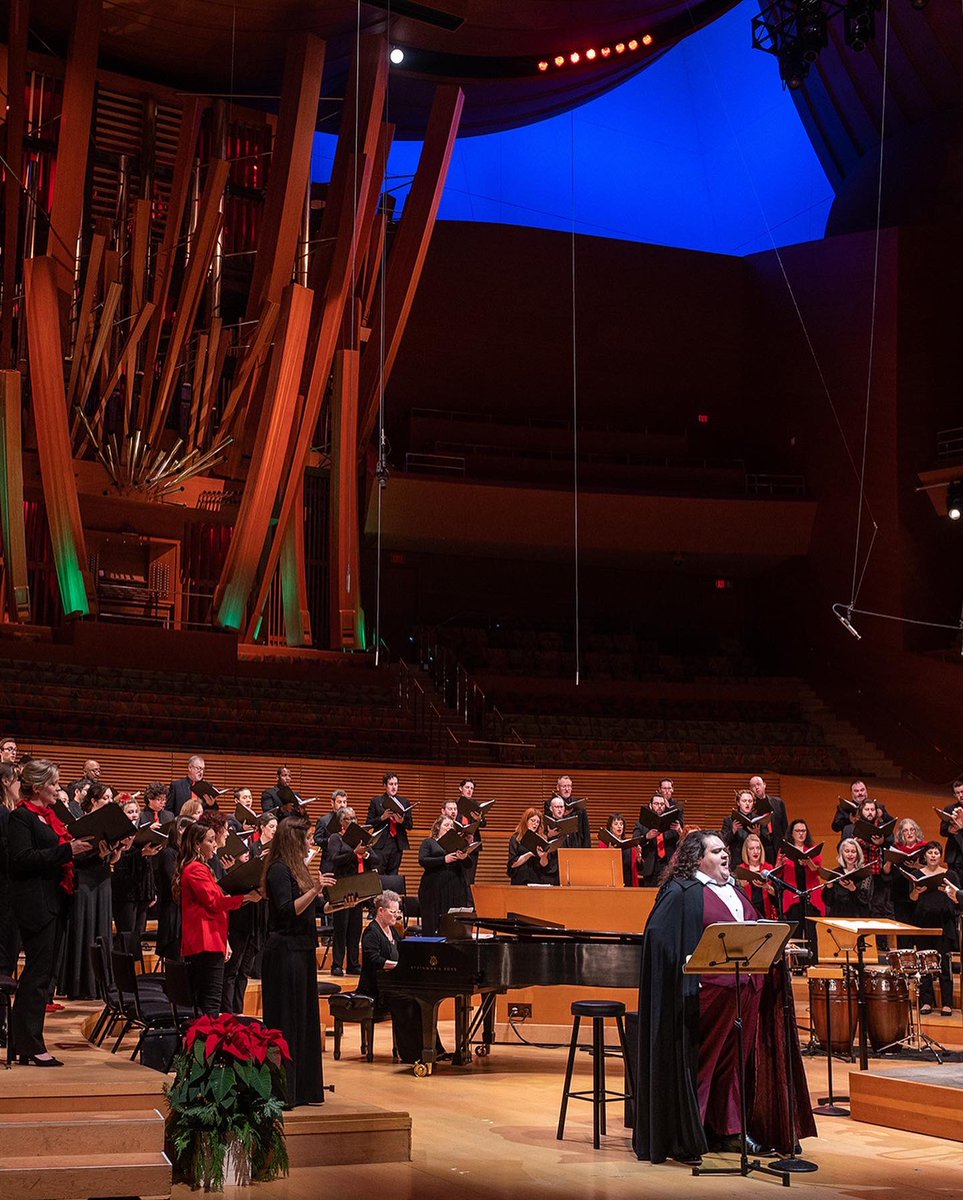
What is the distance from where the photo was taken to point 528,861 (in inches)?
442

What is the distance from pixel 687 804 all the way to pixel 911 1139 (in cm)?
1049

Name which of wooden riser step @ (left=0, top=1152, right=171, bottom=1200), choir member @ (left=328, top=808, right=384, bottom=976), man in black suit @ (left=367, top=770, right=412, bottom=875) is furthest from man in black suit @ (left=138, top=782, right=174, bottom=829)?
wooden riser step @ (left=0, top=1152, right=171, bottom=1200)

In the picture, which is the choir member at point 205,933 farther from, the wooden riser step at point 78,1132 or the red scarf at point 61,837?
the wooden riser step at point 78,1132

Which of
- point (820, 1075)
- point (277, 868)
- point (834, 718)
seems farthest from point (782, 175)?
point (277, 868)

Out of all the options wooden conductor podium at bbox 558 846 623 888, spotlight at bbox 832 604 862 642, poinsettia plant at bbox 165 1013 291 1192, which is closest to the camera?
poinsettia plant at bbox 165 1013 291 1192

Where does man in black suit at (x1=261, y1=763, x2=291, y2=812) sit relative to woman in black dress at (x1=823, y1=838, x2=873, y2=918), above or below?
above

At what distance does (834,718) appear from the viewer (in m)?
19.4

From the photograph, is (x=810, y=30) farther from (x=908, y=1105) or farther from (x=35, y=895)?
(x=35, y=895)

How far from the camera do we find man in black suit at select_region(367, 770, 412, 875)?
37.4 feet

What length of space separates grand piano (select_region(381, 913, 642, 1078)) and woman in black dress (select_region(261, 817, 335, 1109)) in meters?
1.29

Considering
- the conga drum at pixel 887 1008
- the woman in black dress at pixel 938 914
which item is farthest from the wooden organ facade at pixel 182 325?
the conga drum at pixel 887 1008

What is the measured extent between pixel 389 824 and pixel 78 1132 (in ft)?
22.4

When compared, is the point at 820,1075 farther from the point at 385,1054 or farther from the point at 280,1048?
the point at 280,1048

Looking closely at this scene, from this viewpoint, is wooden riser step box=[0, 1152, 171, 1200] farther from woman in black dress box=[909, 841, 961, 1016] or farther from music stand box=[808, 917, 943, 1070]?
woman in black dress box=[909, 841, 961, 1016]
